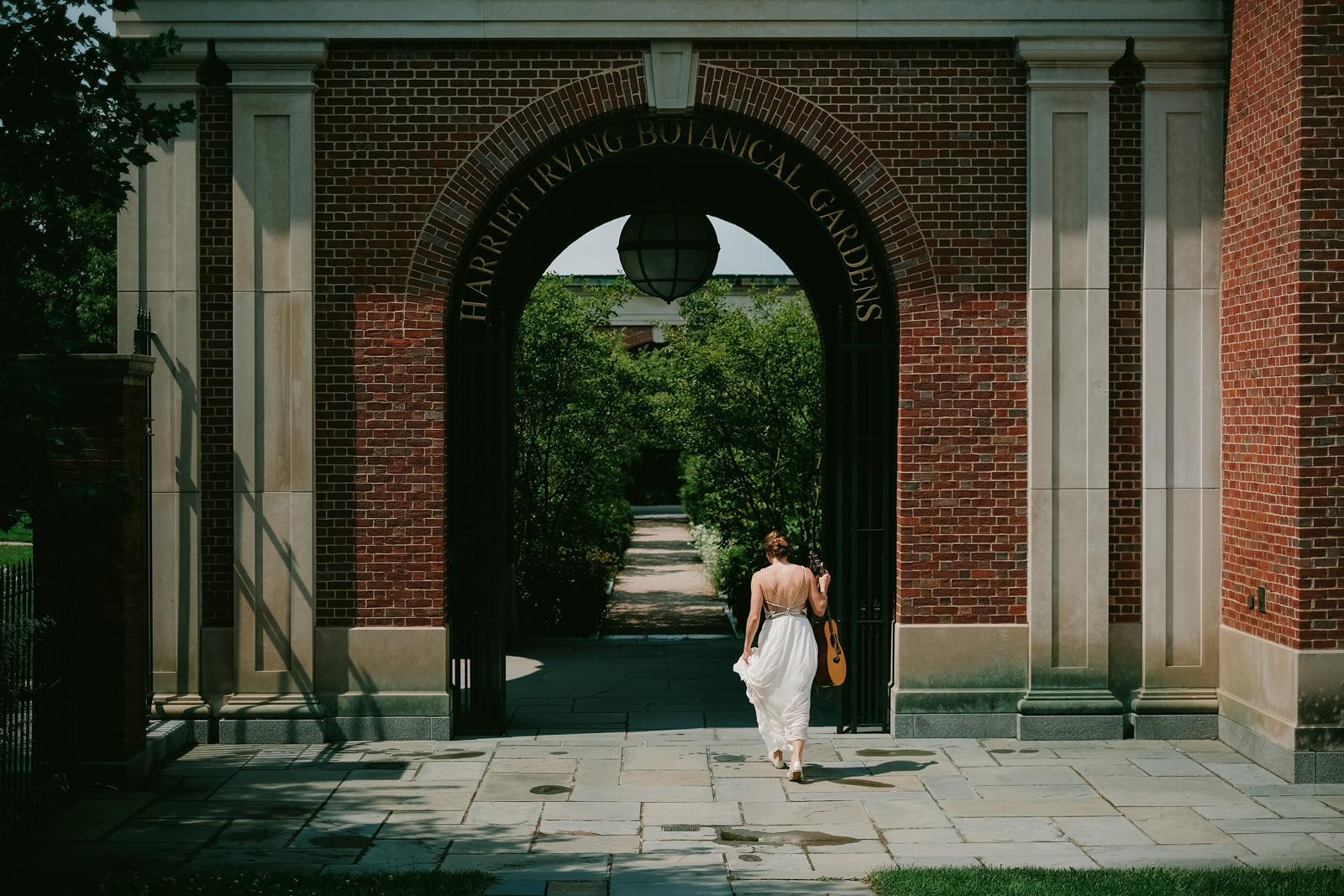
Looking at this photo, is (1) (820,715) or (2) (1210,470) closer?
(2) (1210,470)

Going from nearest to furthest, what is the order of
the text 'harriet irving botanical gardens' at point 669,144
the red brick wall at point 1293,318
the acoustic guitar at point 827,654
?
the red brick wall at point 1293,318
the acoustic guitar at point 827,654
the text 'harriet irving botanical gardens' at point 669,144

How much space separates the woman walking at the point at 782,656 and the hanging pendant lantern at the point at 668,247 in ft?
11.3

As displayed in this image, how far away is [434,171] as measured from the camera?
9.79 m

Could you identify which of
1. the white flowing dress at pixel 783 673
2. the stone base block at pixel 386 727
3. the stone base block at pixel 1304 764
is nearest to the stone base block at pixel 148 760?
the stone base block at pixel 386 727

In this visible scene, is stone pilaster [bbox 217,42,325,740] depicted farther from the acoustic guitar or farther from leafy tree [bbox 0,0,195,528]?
the acoustic guitar

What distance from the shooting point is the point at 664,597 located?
1934 centimetres

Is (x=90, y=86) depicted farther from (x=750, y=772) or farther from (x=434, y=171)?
(x=750, y=772)

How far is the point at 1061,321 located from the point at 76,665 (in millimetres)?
7310

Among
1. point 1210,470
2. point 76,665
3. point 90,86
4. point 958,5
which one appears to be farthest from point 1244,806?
point 90,86

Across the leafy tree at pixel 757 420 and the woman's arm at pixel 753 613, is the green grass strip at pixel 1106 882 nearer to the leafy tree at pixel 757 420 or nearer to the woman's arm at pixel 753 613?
the woman's arm at pixel 753 613

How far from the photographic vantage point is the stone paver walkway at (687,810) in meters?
6.91

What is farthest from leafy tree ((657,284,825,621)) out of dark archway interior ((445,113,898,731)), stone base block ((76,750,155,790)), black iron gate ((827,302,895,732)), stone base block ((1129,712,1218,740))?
stone base block ((76,750,155,790))

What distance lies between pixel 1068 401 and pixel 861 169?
7.72ft

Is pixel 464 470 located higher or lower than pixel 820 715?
higher
